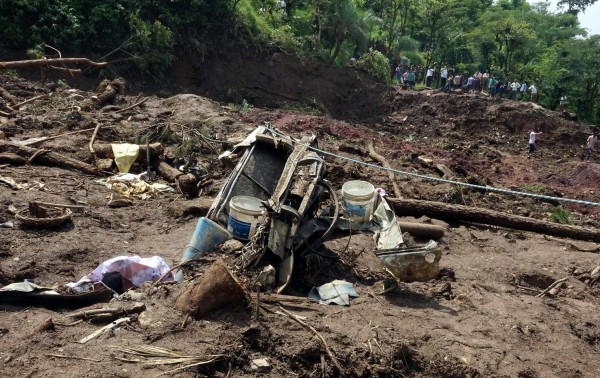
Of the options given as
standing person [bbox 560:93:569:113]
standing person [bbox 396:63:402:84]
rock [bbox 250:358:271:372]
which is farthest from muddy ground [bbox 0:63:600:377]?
standing person [bbox 396:63:402:84]

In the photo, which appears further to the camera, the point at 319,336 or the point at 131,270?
the point at 131,270

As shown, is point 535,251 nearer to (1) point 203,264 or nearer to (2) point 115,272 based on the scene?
(1) point 203,264

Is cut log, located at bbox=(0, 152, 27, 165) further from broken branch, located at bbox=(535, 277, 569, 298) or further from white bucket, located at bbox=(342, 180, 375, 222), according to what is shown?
broken branch, located at bbox=(535, 277, 569, 298)

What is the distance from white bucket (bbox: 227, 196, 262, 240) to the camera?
5.38 metres

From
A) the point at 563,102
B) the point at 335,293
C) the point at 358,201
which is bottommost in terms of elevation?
the point at 563,102

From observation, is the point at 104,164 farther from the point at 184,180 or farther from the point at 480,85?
the point at 480,85

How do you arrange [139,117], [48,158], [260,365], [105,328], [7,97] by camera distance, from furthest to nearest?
[7,97] < [139,117] < [48,158] < [105,328] < [260,365]

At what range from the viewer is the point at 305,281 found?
5570 millimetres

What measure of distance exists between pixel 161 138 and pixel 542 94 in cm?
2446

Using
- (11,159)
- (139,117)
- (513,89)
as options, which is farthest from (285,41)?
(11,159)

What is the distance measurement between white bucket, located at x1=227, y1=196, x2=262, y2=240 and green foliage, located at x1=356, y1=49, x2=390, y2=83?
20677 mm

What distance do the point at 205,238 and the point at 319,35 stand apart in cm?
2102

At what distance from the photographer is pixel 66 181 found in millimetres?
8570

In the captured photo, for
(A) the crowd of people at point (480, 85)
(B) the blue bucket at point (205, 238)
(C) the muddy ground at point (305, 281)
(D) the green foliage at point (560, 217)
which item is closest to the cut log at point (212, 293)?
(C) the muddy ground at point (305, 281)
